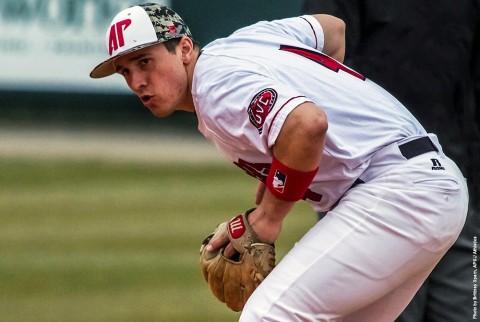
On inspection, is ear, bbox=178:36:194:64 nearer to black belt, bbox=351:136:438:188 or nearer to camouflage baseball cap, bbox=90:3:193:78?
camouflage baseball cap, bbox=90:3:193:78

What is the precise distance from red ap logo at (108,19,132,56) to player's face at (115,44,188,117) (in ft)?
0.24

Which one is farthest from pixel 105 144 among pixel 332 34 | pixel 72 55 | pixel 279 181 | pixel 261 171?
pixel 279 181

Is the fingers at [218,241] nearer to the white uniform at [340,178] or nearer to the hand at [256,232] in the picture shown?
the hand at [256,232]

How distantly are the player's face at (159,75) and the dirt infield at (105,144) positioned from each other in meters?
6.67

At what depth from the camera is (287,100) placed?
3.62 meters

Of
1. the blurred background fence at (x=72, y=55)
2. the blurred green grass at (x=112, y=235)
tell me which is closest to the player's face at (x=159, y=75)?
the blurred green grass at (x=112, y=235)

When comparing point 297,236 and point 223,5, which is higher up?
point 223,5

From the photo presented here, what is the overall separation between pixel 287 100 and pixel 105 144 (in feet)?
24.4

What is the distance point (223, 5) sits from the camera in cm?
1051

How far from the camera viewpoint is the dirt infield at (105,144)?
1080cm

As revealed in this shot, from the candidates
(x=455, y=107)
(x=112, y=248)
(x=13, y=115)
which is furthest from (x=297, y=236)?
(x=455, y=107)

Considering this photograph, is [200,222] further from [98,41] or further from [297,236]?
[98,41]

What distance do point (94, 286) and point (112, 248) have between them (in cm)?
102

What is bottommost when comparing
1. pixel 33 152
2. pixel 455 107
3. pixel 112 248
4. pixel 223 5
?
pixel 33 152
